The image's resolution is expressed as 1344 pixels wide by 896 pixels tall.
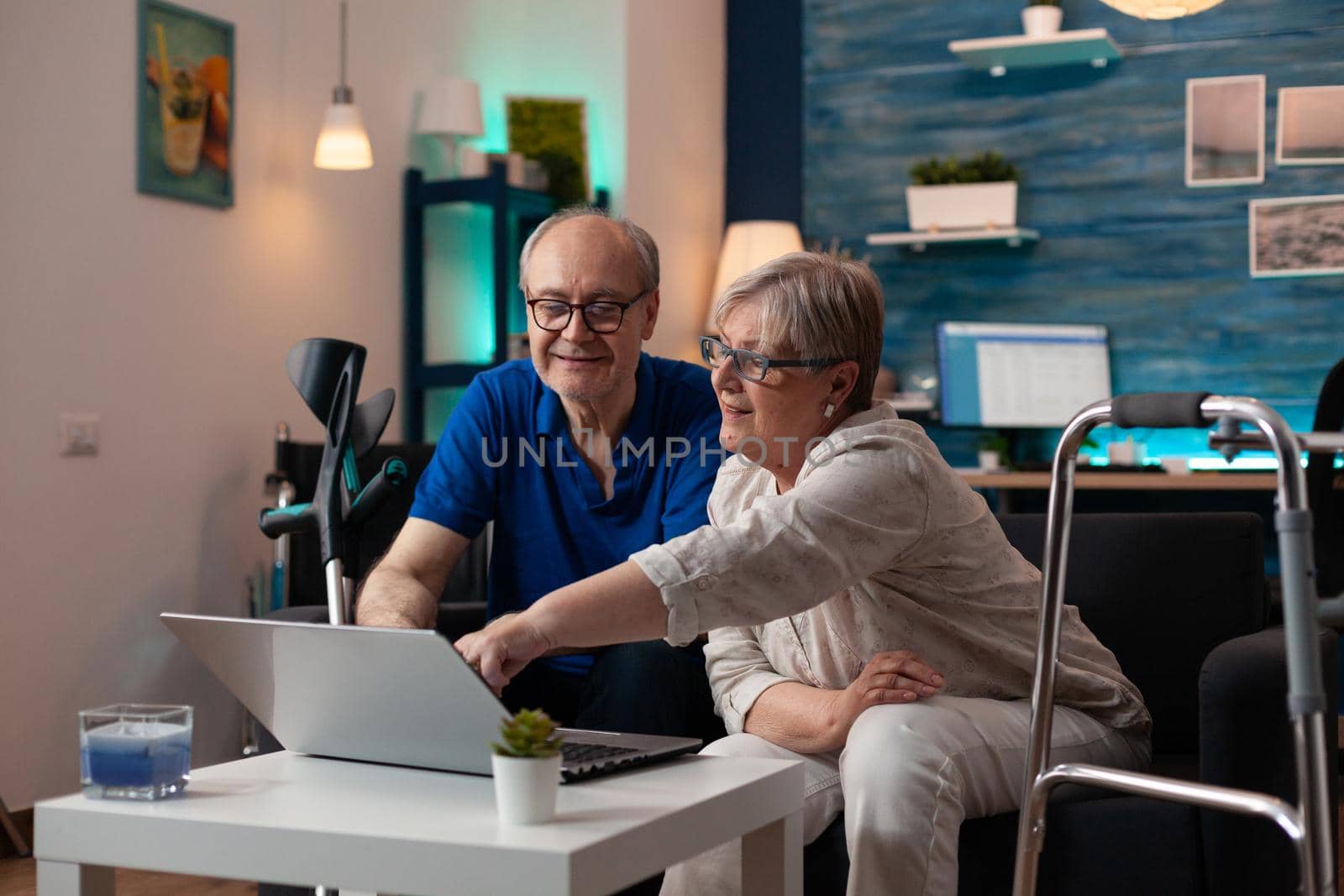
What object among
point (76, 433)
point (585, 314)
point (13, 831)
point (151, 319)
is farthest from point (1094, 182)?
point (13, 831)

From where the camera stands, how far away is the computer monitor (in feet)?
15.8

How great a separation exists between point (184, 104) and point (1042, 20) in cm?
275

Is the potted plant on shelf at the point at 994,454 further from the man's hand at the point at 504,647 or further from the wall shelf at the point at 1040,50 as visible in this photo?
the man's hand at the point at 504,647

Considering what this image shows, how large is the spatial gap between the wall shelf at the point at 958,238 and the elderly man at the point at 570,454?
9.15 feet

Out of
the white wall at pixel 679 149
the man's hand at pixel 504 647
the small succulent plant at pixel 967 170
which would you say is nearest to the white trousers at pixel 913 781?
the man's hand at pixel 504 647

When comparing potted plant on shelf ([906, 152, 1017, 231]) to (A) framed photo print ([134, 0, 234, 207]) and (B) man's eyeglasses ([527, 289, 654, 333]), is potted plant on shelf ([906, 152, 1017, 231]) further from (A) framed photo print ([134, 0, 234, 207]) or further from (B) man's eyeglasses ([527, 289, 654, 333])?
(B) man's eyeglasses ([527, 289, 654, 333])

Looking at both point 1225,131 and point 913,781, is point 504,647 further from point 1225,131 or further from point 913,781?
point 1225,131

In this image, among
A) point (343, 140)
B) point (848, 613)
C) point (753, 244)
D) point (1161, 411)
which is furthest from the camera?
point (753, 244)

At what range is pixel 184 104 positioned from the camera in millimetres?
3668

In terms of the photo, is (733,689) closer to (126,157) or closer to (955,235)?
(126,157)

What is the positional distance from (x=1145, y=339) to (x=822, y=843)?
11.6ft

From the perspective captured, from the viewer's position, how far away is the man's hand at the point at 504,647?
1438 mm

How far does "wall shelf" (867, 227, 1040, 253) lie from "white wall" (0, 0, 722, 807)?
1586 mm

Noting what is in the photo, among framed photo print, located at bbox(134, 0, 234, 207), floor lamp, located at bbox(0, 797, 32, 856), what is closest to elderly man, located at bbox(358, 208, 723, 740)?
floor lamp, located at bbox(0, 797, 32, 856)
